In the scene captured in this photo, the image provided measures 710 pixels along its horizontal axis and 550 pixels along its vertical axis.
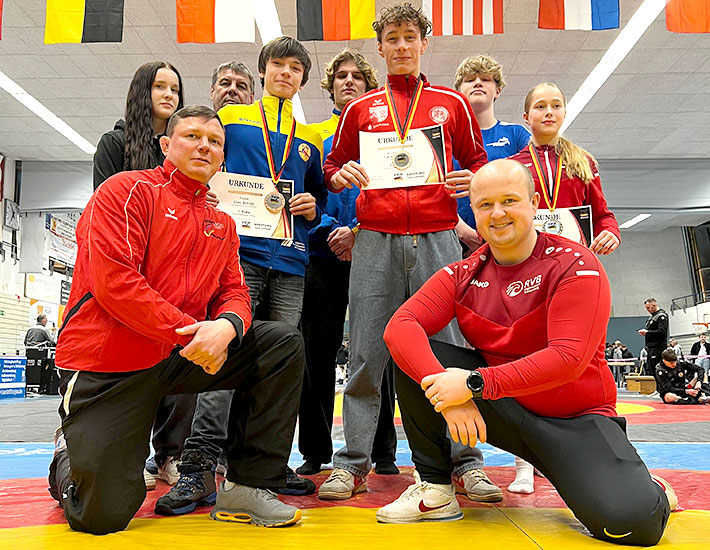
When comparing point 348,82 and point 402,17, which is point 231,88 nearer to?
point 348,82

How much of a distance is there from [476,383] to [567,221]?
1155mm

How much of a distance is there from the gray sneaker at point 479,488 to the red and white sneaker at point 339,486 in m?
0.41

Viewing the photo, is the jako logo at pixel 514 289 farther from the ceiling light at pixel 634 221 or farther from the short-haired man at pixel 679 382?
the ceiling light at pixel 634 221

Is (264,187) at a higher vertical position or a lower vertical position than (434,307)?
higher

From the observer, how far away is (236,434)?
2.03 m

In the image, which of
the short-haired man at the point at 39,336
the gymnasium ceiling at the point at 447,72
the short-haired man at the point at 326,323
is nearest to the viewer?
the short-haired man at the point at 326,323

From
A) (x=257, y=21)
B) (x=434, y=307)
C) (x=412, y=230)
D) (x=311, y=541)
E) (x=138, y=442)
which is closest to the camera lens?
(x=311, y=541)

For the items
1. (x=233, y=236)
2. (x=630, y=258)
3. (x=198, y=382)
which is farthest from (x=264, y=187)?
(x=630, y=258)

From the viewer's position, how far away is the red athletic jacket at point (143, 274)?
179cm

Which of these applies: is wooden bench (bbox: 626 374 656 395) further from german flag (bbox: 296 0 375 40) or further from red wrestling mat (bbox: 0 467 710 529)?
red wrestling mat (bbox: 0 467 710 529)

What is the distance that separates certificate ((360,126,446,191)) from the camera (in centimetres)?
239

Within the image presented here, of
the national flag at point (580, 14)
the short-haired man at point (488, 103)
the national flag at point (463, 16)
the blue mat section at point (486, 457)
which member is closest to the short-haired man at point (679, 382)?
the blue mat section at point (486, 457)

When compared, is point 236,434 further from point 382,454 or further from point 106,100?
point 106,100

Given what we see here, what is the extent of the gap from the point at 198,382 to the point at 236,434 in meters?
0.22
